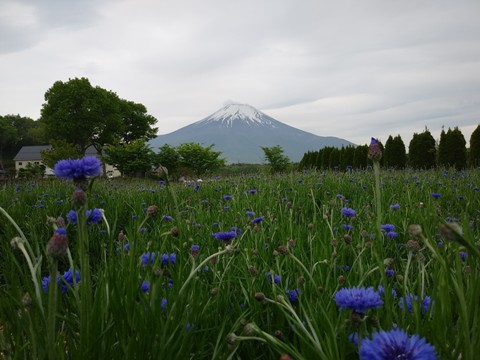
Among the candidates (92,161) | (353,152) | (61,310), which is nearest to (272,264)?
(61,310)

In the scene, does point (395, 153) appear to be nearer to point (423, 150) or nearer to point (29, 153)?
point (423, 150)

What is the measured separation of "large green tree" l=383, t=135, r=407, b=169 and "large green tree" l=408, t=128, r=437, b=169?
3.67 ft

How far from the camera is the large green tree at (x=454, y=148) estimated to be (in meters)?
14.8

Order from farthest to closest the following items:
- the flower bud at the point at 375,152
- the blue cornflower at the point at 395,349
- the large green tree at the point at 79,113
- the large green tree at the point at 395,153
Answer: the large green tree at the point at 79,113, the large green tree at the point at 395,153, the flower bud at the point at 375,152, the blue cornflower at the point at 395,349

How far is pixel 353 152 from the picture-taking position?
1995 cm

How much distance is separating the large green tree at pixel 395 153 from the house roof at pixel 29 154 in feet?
222

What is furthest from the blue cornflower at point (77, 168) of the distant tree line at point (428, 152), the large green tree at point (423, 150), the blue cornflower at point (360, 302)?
the large green tree at point (423, 150)

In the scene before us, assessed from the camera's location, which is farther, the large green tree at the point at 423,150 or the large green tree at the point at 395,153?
the large green tree at the point at 395,153

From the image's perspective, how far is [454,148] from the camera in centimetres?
1491

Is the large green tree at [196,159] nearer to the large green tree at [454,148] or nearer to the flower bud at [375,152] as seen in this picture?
the large green tree at [454,148]

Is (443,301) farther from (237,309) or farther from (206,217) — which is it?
(206,217)

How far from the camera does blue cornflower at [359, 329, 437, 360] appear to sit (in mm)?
762

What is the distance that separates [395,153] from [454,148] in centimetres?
309

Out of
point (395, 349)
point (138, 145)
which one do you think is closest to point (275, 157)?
point (138, 145)
